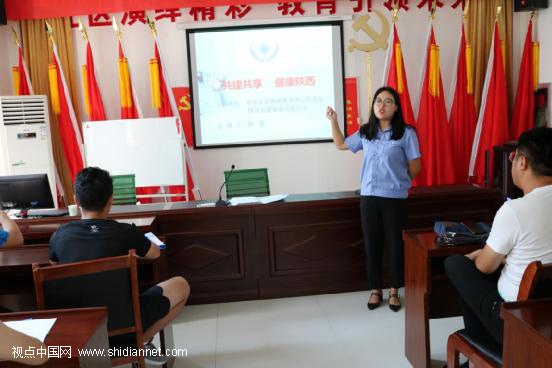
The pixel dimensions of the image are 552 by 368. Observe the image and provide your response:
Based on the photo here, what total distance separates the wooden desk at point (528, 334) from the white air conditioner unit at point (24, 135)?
412 centimetres

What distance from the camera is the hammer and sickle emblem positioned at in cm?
495

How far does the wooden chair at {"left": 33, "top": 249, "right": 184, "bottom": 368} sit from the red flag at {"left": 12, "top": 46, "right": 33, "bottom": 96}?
368cm

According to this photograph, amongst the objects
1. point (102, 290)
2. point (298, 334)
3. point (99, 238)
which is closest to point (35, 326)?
point (102, 290)

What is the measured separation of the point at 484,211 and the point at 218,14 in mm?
3173

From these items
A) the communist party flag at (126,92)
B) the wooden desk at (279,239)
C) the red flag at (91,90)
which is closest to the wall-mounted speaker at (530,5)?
the wooden desk at (279,239)

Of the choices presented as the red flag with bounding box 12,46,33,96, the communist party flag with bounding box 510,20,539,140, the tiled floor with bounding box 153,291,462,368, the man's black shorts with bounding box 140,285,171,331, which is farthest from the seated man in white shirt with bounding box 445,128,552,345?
the red flag with bounding box 12,46,33,96

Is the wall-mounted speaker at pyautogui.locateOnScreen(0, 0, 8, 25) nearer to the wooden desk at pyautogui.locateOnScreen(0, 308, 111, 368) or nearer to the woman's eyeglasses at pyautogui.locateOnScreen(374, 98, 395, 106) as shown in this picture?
the woman's eyeglasses at pyautogui.locateOnScreen(374, 98, 395, 106)

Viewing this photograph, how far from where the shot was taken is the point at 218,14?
4848mm

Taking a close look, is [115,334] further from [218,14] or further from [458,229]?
[218,14]

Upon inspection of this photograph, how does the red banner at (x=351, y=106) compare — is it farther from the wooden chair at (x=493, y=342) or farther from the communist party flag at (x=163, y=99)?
the wooden chair at (x=493, y=342)

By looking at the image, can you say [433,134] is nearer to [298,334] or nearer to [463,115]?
[463,115]

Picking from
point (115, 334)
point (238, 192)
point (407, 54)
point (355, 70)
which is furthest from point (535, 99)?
point (115, 334)

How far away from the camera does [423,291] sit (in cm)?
209

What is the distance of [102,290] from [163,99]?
340 cm
